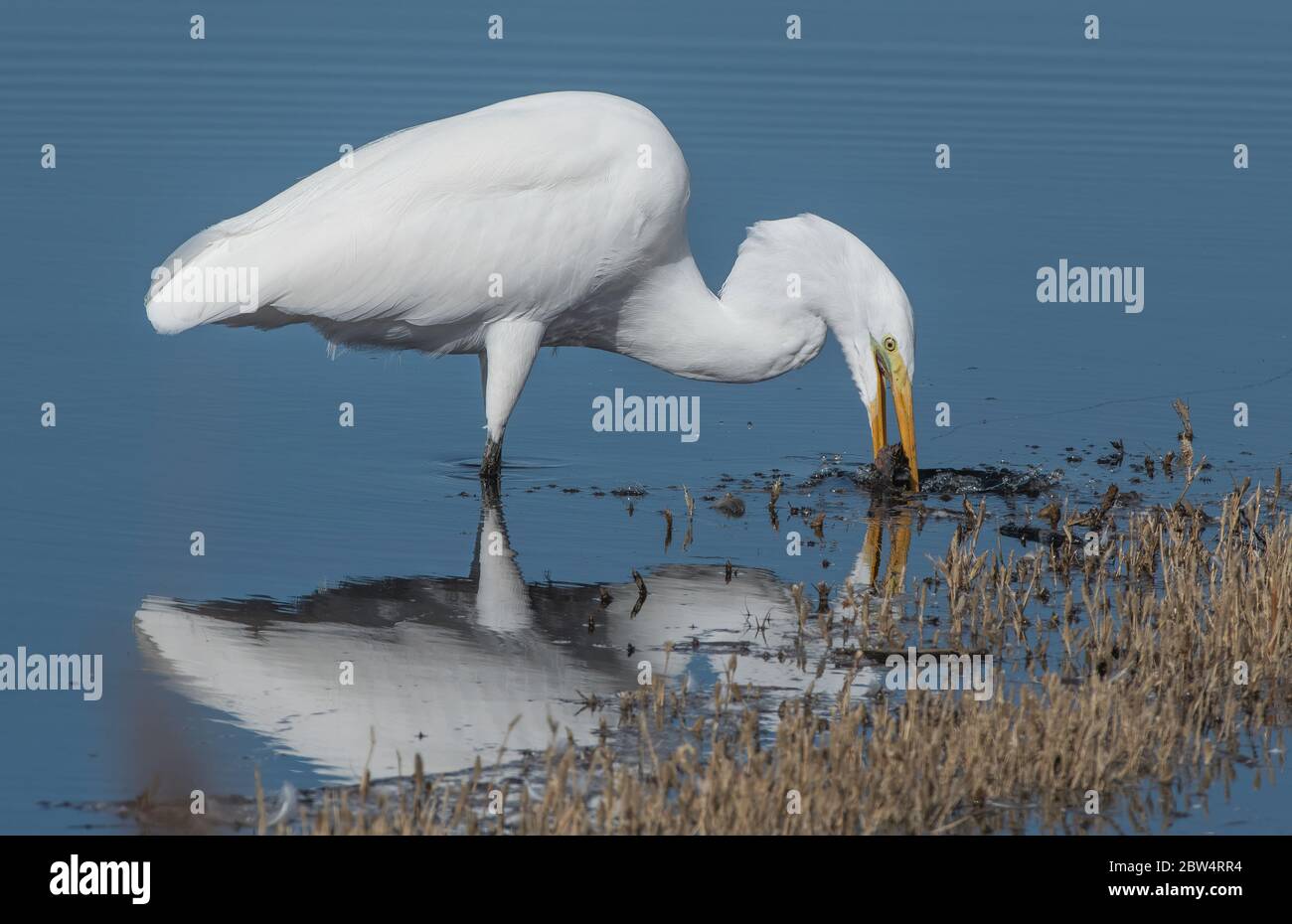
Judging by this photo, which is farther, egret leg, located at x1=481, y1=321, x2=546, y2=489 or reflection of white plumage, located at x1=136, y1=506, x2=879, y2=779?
egret leg, located at x1=481, y1=321, x2=546, y2=489

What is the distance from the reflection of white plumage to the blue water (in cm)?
6

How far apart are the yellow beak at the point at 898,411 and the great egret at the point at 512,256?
0.01 m

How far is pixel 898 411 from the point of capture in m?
10.4

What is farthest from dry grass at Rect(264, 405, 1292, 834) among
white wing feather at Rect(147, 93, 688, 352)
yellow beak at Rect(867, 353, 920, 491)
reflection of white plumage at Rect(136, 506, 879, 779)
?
white wing feather at Rect(147, 93, 688, 352)

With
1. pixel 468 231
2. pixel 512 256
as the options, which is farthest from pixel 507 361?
pixel 468 231

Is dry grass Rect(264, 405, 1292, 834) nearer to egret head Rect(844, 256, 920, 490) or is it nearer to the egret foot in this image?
egret head Rect(844, 256, 920, 490)

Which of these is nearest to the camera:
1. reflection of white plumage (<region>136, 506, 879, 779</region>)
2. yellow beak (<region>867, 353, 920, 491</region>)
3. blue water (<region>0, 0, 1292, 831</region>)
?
reflection of white plumage (<region>136, 506, 879, 779</region>)

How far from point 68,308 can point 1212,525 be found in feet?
28.3

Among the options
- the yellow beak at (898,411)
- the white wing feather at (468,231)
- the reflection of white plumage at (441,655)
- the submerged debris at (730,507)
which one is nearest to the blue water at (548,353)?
the reflection of white plumage at (441,655)

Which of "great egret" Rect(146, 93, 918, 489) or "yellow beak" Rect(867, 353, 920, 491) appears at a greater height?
"great egret" Rect(146, 93, 918, 489)

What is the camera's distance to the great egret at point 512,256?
33.3ft

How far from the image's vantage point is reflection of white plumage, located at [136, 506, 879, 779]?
281 inches

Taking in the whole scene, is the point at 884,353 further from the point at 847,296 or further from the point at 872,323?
the point at 847,296
